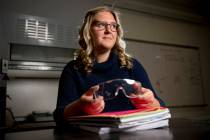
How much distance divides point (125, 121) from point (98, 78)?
41 centimetres

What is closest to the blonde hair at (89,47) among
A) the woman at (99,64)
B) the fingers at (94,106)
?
the woman at (99,64)

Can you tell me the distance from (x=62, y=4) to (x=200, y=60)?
2.57 m

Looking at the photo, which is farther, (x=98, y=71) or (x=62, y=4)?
(x=62, y=4)

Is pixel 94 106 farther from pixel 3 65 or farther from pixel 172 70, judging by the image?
pixel 172 70

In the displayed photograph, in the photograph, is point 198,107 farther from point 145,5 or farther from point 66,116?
point 66,116

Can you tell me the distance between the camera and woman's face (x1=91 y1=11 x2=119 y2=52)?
0.79 metres

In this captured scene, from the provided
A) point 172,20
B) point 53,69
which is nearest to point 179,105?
point 172,20

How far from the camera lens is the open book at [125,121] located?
479 millimetres

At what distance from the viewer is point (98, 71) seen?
88cm

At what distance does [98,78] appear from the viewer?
0.87 meters

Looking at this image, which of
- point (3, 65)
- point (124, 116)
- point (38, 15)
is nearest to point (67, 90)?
point (124, 116)

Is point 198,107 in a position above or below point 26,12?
below

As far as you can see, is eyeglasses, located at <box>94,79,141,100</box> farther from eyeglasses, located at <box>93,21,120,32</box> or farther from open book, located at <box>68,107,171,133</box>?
eyeglasses, located at <box>93,21,120,32</box>

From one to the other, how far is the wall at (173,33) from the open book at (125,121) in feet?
7.74
